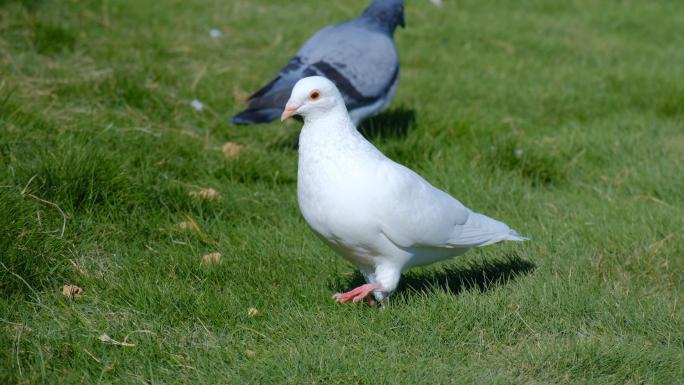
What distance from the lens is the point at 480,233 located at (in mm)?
3787

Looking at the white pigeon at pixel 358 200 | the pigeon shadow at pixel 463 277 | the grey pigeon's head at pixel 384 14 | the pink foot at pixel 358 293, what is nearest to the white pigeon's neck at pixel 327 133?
the white pigeon at pixel 358 200

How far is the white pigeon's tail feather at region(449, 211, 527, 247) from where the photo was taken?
3.72 m

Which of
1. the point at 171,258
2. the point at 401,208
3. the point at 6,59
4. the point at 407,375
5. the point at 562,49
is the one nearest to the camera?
the point at 407,375

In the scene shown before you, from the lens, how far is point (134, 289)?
12.0ft

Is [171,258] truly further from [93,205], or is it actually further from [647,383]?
[647,383]

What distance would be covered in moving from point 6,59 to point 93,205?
243cm

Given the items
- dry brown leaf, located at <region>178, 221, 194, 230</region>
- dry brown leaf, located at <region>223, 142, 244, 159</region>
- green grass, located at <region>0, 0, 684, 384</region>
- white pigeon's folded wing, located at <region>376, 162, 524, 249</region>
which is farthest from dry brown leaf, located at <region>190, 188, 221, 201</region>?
white pigeon's folded wing, located at <region>376, 162, 524, 249</region>

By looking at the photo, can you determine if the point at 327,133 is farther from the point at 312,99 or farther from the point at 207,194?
the point at 207,194

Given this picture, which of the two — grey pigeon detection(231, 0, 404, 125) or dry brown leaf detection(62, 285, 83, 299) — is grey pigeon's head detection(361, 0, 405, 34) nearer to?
grey pigeon detection(231, 0, 404, 125)

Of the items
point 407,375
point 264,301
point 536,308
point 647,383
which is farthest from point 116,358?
point 647,383

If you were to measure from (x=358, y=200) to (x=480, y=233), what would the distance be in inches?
28.5

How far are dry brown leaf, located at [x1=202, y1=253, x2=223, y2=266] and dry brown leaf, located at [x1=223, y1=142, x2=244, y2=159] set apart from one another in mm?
1333

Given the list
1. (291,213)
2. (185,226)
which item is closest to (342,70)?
(291,213)

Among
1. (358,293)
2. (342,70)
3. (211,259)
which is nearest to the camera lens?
(358,293)
